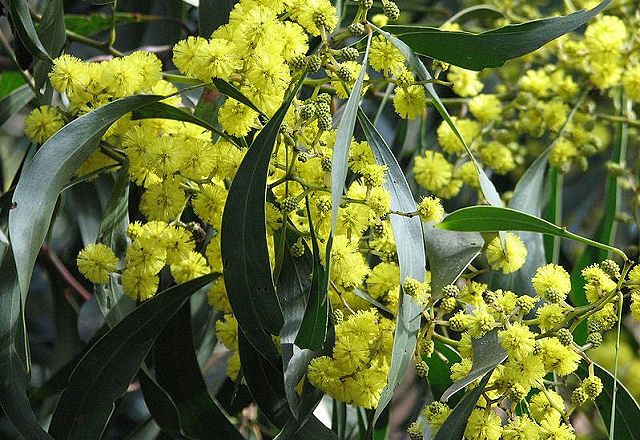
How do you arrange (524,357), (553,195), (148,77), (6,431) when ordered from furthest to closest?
(6,431), (553,195), (148,77), (524,357)

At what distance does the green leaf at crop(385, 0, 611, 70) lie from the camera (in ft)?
4.04

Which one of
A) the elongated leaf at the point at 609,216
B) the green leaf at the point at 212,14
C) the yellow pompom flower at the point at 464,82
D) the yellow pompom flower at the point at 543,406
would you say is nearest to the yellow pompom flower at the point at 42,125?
the green leaf at the point at 212,14

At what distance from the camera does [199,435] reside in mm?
1464

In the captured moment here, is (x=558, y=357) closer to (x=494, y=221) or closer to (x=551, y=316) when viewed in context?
(x=551, y=316)

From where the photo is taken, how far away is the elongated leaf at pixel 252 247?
1.14m

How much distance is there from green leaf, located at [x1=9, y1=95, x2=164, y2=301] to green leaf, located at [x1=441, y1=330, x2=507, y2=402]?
0.51m

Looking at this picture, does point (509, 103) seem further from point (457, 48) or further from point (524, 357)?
point (524, 357)

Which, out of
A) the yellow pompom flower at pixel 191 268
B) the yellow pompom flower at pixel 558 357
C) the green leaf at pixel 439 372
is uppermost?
the yellow pompom flower at pixel 558 357

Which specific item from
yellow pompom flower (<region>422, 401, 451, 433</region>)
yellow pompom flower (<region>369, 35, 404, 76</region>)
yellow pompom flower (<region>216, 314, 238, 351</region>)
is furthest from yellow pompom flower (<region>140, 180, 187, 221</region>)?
yellow pompom flower (<region>422, 401, 451, 433</region>)

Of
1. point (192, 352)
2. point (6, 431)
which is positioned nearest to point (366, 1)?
point (192, 352)

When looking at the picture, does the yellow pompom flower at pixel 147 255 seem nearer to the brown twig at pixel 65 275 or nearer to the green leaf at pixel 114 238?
the green leaf at pixel 114 238

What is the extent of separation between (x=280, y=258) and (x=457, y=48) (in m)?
0.35

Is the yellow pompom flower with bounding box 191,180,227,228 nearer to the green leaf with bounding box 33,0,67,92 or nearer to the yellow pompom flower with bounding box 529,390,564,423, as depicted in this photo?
the green leaf with bounding box 33,0,67,92

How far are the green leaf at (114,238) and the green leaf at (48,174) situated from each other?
20 centimetres
